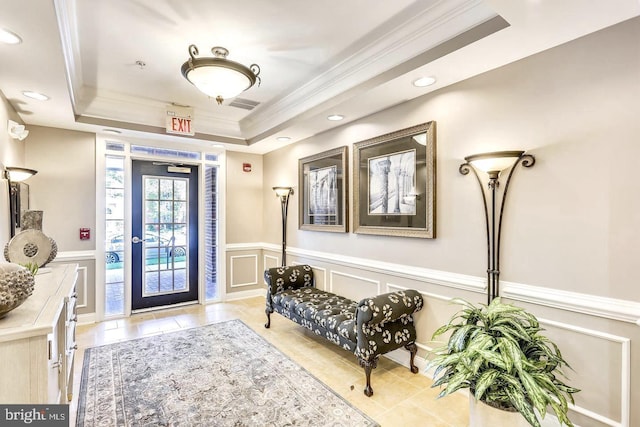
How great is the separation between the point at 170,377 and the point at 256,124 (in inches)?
129

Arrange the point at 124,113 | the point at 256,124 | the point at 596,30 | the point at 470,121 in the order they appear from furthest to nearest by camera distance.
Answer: the point at 256,124, the point at 124,113, the point at 470,121, the point at 596,30

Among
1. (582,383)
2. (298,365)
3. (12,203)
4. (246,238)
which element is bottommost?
(298,365)

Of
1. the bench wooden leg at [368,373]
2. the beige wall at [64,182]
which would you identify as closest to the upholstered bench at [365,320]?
the bench wooden leg at [368,373]

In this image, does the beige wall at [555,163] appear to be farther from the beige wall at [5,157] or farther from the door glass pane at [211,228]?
the beige wall at [5,157]

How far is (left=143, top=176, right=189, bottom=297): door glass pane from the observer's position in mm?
4560

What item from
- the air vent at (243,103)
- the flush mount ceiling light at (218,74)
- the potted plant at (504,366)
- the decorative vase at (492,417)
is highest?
the air vent at (243,103)

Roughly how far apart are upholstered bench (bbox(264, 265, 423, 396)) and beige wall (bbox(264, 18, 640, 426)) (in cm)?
18

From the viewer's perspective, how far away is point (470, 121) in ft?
8.07

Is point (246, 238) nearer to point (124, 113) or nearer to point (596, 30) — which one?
point (124, 113)

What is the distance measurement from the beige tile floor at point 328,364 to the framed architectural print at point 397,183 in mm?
1266

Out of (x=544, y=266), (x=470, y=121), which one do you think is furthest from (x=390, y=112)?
(x=544, y=266)

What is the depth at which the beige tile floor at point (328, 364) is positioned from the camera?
2.24m

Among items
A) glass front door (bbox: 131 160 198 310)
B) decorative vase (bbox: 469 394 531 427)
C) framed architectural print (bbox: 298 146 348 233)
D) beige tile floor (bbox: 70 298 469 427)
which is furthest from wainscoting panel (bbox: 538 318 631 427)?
glass front door (bbox: 131 160 198 310)

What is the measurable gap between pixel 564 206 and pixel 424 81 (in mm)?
1348
